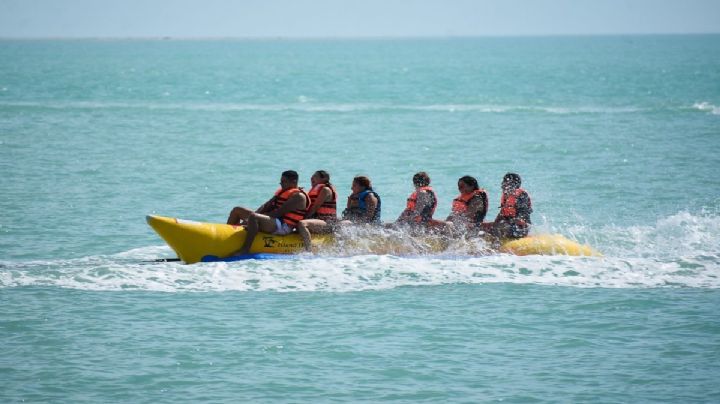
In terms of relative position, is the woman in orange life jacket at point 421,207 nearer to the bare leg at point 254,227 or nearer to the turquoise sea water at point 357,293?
the turquoise sea water at point 357,293

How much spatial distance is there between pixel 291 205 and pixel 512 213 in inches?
104

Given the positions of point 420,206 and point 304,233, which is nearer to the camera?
point 304,233

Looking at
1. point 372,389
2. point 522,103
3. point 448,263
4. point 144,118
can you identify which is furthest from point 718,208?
point 522,103

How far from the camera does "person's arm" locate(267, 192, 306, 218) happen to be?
1276cm

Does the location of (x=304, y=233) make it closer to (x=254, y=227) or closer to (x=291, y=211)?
(x=291, y=211)

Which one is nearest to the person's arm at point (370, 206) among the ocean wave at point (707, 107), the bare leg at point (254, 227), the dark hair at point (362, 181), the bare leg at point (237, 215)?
the dark hair at point (362, 181)

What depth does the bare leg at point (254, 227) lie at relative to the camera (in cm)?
1259

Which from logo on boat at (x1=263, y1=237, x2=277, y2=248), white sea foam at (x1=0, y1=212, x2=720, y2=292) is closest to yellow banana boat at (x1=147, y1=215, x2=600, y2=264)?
logo on boat at (x1=263, y1=237, x2=277, y2=248)

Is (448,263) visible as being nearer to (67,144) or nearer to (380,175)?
(380,175)

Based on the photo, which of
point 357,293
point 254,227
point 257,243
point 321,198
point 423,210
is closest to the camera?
point 357,293

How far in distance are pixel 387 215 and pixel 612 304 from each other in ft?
22.2

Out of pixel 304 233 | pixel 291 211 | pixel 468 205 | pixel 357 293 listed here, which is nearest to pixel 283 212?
pixel 291 211

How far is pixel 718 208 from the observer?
1828 centimetres

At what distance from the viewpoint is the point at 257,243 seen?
12.7 metres
